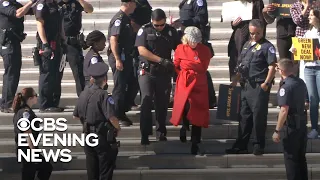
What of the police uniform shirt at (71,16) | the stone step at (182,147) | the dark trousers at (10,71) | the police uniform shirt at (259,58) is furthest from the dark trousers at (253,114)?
the dark trousers at (10,71)

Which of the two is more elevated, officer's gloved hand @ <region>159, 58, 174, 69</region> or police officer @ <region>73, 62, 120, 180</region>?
officer's gloved hand @ <region>159, 58, 174, 69</region>

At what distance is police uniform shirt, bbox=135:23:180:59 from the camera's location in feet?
38.7

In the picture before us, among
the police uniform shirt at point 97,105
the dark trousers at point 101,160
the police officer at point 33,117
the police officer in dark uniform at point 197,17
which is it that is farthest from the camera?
the police officer in dark uniform at point 197,17

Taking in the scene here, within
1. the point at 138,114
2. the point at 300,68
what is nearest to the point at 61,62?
the point at 138,114

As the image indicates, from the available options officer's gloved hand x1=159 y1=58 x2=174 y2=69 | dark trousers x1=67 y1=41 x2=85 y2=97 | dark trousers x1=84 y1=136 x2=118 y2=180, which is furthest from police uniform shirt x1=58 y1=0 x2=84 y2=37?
dark trousers x1=84 y1=136 x2=118 y2=180

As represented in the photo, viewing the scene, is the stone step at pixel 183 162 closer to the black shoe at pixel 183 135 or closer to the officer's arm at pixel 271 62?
the black shoe at pixel 183 135

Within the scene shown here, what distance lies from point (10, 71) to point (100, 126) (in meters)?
3.31

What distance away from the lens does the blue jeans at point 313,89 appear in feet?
38.8

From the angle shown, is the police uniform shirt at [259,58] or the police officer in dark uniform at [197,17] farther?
the police officer in dark uniform at [197,17]

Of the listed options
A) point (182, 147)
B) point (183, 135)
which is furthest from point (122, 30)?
point (182, 147)

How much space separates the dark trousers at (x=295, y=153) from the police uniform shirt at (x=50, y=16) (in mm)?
4149

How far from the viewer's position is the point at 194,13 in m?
12.9

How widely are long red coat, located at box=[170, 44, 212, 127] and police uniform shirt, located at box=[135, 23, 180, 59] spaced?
0.96ft

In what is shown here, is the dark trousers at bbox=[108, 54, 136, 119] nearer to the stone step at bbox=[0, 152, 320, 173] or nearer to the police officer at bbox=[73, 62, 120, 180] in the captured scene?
the stone step at bbox=[0, 152, 320, 173]
